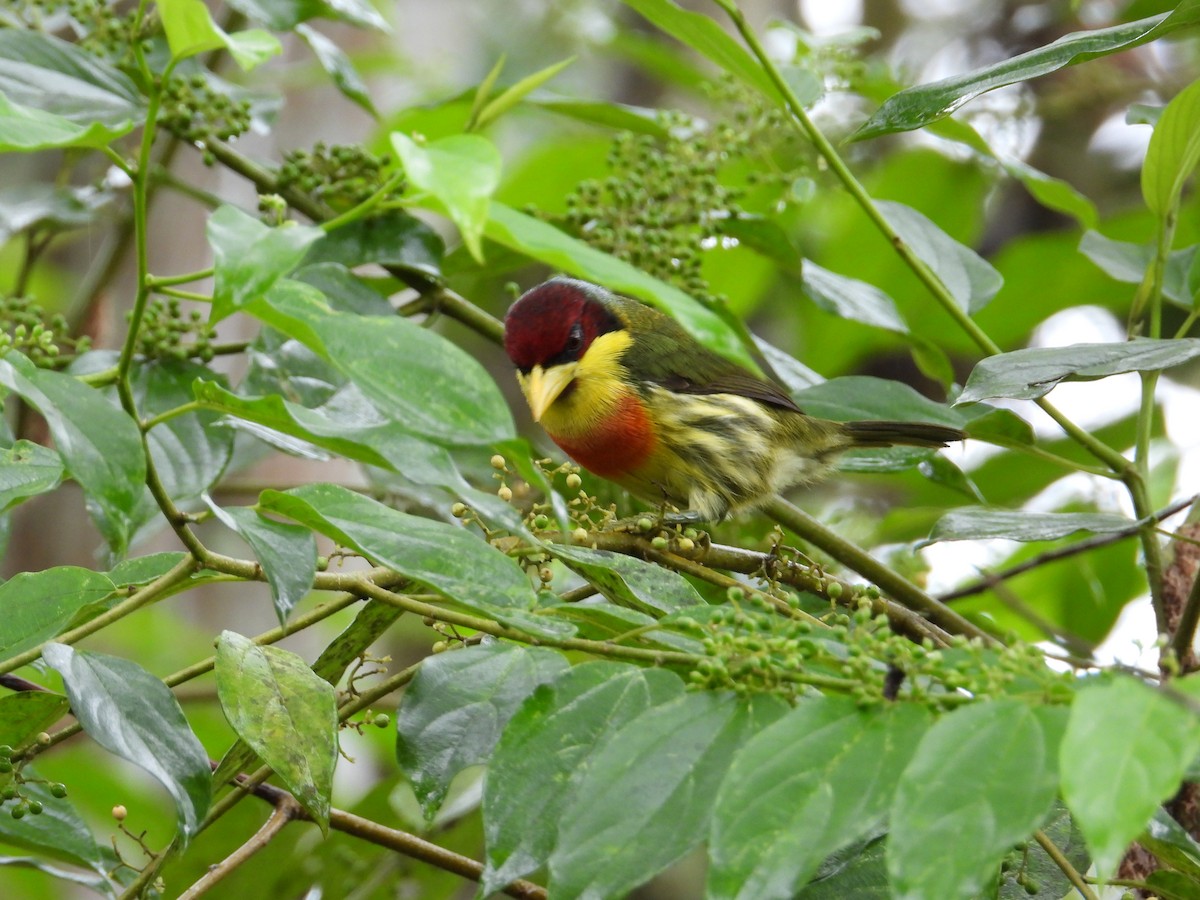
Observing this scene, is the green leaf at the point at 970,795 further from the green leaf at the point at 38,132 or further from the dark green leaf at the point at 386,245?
the dark green leaf at the point at 386,245

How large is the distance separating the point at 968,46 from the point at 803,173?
3.87m

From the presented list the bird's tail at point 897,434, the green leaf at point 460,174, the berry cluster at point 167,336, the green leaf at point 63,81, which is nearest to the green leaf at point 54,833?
the berry cluster at point 167,336

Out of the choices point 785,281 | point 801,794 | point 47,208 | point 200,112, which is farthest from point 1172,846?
point 785,281

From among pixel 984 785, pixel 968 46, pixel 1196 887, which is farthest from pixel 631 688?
pixel 968 46

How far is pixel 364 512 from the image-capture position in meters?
1.36

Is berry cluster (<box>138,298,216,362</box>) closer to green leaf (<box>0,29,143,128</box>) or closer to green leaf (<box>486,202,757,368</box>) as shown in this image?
green leaf (<box>0,29,143,128</box>)

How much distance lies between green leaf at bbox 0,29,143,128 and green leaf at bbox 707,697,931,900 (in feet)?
5.82

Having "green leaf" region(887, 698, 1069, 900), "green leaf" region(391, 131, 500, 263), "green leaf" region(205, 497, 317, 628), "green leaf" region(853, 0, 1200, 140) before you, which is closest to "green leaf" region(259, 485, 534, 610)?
"green leaf" region(205, 497, 317, 628)

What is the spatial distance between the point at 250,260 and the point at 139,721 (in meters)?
0.60

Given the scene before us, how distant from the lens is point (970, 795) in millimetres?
965

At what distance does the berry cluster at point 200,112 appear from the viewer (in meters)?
2.33

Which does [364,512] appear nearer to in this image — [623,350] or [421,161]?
[421,161]

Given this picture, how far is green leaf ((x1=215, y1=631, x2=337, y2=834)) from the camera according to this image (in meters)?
1.33

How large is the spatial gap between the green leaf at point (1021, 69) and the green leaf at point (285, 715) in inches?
37.5
